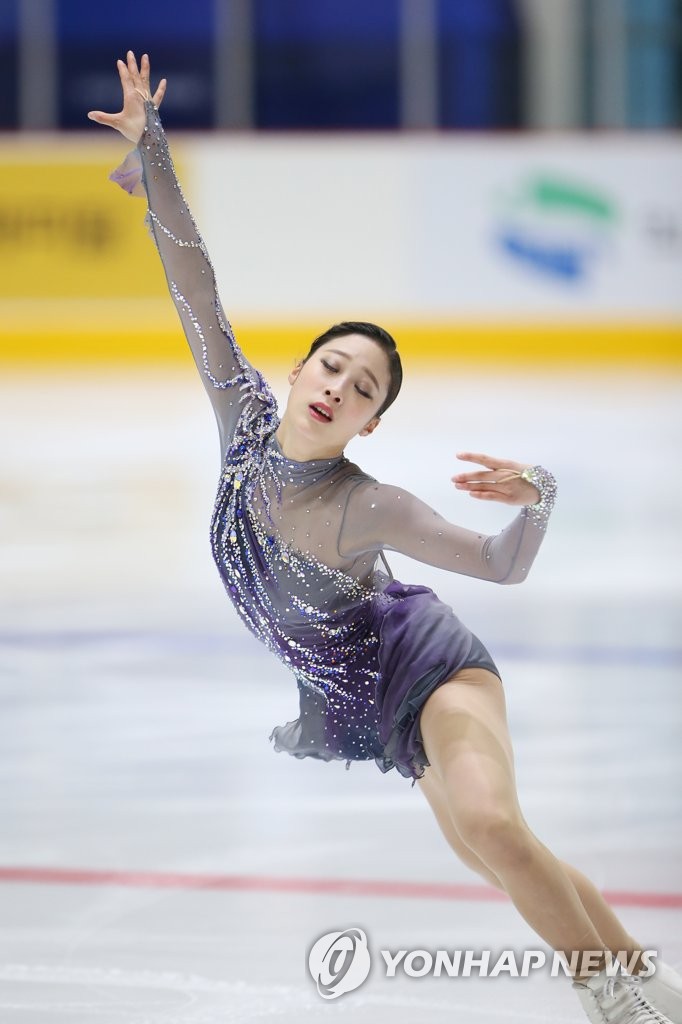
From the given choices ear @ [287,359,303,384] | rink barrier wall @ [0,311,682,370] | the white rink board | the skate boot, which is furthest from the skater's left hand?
the white rink board

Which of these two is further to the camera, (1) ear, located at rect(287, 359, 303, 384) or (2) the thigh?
(1) ear, located at rect(287, 359, 303, 384)

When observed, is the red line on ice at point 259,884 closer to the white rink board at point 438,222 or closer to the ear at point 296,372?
the ear at point 296,372

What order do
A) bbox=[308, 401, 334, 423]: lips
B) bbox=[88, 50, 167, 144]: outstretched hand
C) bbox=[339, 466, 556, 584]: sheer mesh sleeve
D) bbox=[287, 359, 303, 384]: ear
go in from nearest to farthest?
bbox=[339, 466, 556, 584]: sheer mesh sleeve → bbox=[308, 401, 334, 423]: lips → bbox=[287, 359, 303, 384]: ear → bbox=[88, 50, 167, 144]: outstretched hand

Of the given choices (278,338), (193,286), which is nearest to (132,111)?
(193,286)

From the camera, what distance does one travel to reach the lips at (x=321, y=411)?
2264mm

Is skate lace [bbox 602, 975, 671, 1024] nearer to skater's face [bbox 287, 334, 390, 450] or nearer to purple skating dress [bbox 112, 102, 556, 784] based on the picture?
purple skating dress [bbox 112, 102, 556, 784]

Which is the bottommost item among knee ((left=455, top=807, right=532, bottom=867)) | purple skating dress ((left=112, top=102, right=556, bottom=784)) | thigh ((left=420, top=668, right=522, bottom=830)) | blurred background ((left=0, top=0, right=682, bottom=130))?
knee ((left=455, top=807, right=532, bottom=867))

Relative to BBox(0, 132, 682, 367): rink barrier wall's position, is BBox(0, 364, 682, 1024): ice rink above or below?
below

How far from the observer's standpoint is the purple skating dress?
2178 millimetres

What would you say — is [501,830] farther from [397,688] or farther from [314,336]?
[314,336]

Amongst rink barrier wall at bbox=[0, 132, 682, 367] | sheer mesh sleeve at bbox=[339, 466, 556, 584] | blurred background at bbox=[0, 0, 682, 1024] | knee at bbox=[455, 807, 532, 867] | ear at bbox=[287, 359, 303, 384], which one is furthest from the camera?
rink barrier wall at bbox=[0, 132, 682, 367]

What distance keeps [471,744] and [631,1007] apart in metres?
0.40

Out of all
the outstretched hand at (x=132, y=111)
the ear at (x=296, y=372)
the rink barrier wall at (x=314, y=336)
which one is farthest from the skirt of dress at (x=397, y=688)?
the rink barrier wall at (x=314, y=336)

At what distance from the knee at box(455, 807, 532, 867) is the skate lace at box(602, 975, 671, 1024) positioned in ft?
0.71
